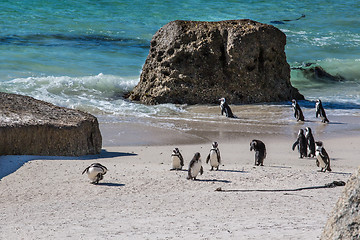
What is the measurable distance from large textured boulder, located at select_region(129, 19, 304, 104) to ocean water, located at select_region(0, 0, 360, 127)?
0.81 m

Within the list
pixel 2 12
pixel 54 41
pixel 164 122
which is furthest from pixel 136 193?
pixel 2 12

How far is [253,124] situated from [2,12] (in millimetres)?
23965

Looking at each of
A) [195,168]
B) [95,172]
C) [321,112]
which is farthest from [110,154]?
[321,112]

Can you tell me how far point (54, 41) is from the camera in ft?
94.9

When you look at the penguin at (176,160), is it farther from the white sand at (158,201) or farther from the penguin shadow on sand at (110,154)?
the penguin shadow on sand at (110,154)

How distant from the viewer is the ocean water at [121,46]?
18.3 m

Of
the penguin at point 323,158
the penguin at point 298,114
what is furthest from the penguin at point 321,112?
the penguin at point 323,158

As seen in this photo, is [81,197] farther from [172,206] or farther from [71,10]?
[71,10]

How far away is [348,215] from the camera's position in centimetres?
374

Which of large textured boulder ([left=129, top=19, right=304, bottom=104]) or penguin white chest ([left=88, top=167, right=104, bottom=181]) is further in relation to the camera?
large textured boulder ([left=129, top=19, right=304, bottom=104])

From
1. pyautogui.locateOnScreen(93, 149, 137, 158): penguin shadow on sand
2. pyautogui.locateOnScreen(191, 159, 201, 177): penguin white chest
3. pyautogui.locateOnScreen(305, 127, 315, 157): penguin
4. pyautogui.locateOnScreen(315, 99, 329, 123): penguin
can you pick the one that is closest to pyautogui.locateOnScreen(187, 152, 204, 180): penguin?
pyautogui.locateOnScreen(191, 159, 201, 177): penguin white chest

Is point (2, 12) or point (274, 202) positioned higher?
point (2, 12)

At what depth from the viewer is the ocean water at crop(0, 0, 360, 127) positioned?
720 inches

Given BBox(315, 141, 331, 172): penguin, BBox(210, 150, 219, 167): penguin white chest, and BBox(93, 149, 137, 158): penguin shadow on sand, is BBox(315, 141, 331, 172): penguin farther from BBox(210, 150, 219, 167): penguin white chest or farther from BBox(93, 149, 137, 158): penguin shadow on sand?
BBox(93, 149, 137, 158): penguin shadow on sand
